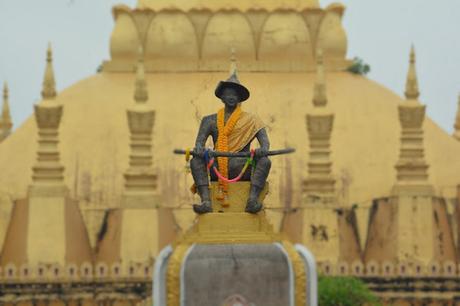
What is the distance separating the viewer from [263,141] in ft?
49.5

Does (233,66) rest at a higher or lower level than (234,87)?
higher

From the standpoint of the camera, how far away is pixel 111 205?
3806 centimetres

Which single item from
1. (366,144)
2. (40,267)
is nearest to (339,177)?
(366,144)

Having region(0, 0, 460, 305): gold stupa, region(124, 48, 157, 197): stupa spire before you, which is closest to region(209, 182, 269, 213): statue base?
region(0, 0, 460, 305): gold stupa

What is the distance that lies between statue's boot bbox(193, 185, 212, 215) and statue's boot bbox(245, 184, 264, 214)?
274 mm

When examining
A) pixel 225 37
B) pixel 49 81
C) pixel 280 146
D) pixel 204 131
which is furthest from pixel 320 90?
pixel 204 131

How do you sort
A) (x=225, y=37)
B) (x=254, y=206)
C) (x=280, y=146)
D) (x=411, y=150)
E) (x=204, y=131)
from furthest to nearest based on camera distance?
(x=225, y=37)
(x=411, y=150)
(x=280, y=146)
(x=204, y=131)
(x=254, y=206)

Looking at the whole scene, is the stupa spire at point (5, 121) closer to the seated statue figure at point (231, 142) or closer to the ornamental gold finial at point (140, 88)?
the ornamental gold finial at point (140, 88)

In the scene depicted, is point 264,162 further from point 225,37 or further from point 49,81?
point 225,37

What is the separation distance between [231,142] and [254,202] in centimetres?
57

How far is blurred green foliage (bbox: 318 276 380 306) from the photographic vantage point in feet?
106

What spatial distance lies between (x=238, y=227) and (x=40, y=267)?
871 inches

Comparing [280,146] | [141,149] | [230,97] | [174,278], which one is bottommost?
[174,278]

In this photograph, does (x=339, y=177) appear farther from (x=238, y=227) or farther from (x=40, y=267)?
(x=238, y=227)
